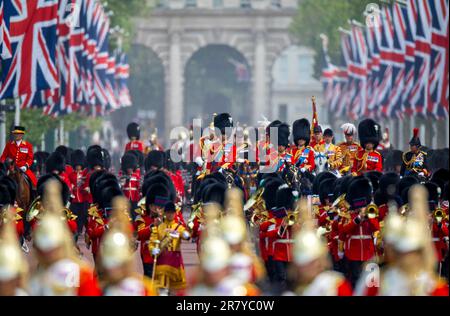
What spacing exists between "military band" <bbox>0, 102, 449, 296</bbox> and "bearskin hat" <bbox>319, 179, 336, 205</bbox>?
0.03 meters

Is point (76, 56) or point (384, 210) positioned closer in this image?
point (384, 210)

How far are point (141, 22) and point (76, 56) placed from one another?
63258mm

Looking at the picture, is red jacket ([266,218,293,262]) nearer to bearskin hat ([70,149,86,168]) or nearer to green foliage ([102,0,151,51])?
bearskin hat ([70,149,86,168])

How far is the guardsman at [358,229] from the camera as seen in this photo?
2036 cm

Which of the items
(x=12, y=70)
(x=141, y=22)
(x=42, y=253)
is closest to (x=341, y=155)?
(x=12, y=70)

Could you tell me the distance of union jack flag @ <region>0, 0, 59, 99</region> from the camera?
38.1m

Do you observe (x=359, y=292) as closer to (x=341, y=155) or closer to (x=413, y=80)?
(x=341, y=155)

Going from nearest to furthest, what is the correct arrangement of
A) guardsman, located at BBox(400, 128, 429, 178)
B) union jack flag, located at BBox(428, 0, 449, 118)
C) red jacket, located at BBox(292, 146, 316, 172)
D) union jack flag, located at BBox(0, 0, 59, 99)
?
red jacket, located at BBox(292, 146, 316, 172) < guardsman, located at BBox(400, 128, 429, 178) < union jack flag, located at BBox(0, 0, 59, 99) < union jack flag, located at BBox(428, 0, 449, 118)

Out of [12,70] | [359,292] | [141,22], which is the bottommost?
[359,292]

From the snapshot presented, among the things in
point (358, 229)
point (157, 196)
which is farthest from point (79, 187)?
point (157, 196)

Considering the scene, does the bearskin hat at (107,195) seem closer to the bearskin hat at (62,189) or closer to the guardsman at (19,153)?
the bearskin hat at (62,189)

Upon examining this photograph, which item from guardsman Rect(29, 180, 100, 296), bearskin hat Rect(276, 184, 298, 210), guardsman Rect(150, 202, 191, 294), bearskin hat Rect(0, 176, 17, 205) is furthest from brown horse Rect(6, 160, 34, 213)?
guardsman Rect(29, 180, 100, 296)

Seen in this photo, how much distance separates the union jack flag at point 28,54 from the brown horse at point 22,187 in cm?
1134

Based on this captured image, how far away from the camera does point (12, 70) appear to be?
125 feet
